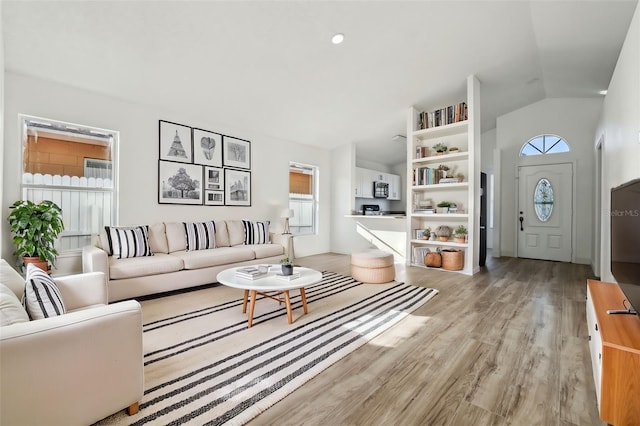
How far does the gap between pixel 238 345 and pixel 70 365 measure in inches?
43.6

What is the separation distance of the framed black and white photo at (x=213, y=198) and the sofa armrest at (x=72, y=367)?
11.2 ft

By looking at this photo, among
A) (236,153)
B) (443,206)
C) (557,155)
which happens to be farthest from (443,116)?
(236,153)

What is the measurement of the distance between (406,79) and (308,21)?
6.39 feet

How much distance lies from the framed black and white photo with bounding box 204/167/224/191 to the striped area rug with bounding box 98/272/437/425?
1808mm

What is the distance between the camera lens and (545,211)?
6090 millimetres

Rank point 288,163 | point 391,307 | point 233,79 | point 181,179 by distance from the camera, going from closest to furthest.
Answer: point 391,307
point 233,79
point 181,179
point 288,163

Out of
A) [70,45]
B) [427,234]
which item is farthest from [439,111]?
[70,45]

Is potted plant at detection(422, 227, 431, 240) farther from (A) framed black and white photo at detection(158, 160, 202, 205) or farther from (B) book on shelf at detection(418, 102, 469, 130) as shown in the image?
(A) framed black and white photo at detection(158, 160, 202, 205)

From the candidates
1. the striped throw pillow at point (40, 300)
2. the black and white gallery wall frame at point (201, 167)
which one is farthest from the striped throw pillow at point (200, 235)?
the striped throw pillow at point (40, 300)

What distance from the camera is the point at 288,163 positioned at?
5.95 m

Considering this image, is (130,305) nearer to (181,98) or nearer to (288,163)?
(181,98)

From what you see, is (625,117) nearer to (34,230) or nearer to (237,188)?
(237,188)

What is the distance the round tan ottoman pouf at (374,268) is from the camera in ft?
13.0

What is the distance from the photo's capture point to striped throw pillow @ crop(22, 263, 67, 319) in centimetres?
138
